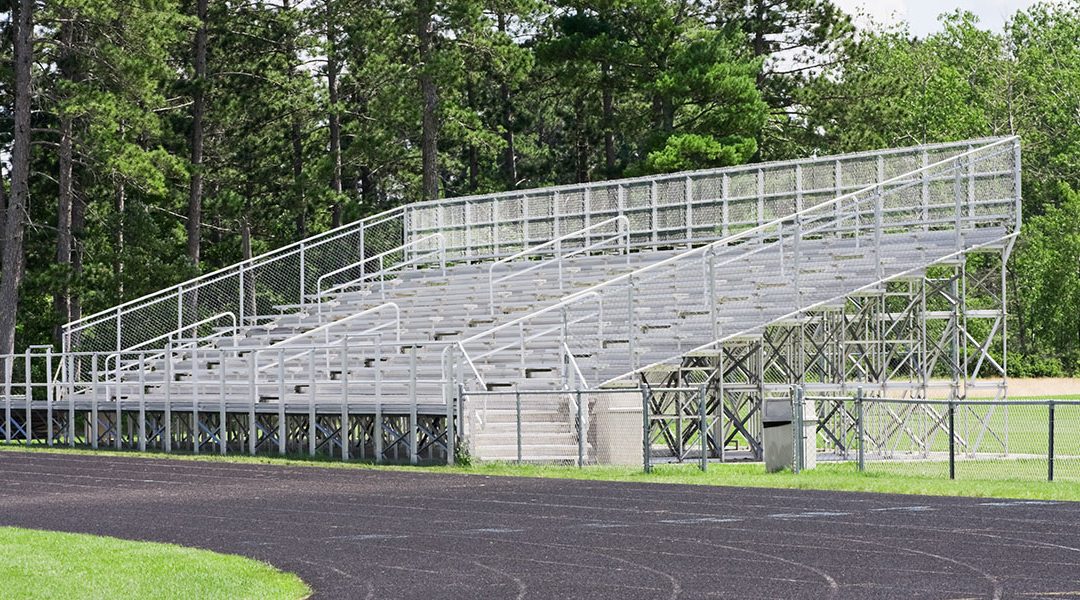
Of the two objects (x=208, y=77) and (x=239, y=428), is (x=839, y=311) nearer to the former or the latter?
(x=239, y=428)

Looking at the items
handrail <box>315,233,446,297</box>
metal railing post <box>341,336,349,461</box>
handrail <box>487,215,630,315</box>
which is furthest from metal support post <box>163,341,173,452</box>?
handrail <box>315,233,446,297</box>

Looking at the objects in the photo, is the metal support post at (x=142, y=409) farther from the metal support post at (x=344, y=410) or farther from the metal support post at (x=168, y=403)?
the metal support post at (x=344, y=410)

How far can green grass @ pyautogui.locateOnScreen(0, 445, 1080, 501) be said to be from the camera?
75.1 feet

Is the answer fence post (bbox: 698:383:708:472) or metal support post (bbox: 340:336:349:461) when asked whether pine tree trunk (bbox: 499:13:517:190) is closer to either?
metal support post (bbox: 340:336:349:461)

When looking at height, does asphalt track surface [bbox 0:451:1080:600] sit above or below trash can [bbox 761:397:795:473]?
below

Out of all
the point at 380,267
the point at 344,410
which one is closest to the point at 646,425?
the point at 344,410

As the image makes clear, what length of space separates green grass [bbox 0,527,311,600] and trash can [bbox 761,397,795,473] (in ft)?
39.1

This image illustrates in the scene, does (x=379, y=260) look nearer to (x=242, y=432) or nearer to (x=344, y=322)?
(x=344, y=322)

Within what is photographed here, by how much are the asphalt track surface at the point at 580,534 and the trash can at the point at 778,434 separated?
2.87 m

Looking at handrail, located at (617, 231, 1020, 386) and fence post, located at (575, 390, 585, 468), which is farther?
handrail, located at (617, 231, 1020, 386)

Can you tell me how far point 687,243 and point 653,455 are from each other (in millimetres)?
7947

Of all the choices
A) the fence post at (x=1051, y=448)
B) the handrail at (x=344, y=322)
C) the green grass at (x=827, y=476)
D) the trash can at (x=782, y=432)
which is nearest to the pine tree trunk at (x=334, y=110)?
the handrail at (x=344, y=322)

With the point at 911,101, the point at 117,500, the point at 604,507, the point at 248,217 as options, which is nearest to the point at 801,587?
the point at 604,507

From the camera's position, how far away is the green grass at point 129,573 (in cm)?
1346
